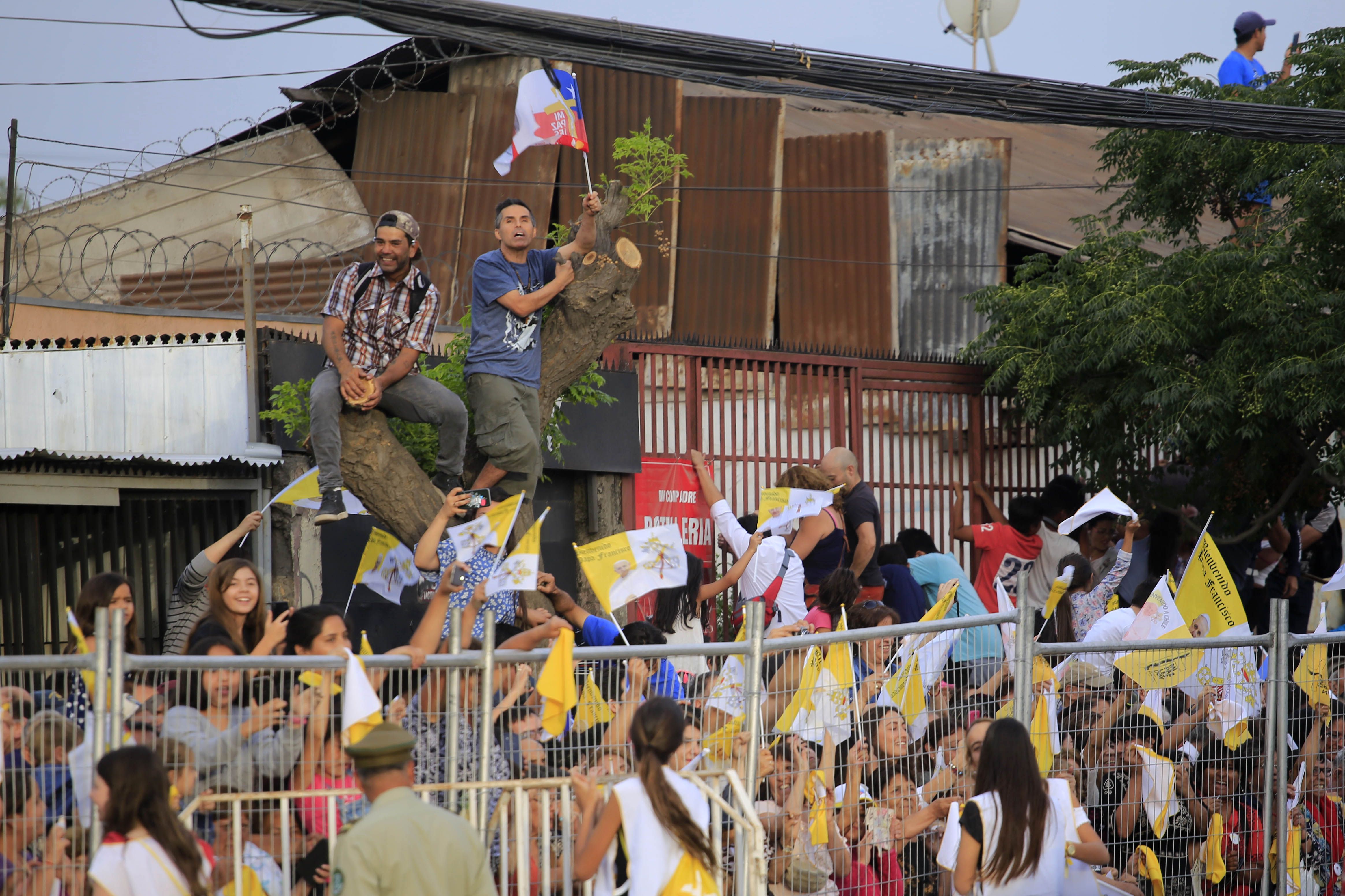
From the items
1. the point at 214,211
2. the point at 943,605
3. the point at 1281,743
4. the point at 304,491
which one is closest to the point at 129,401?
the point at 304,491

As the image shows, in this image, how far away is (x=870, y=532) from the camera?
834cm

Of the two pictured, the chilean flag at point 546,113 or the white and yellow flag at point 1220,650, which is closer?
the white and yellow flag at point 1220,650

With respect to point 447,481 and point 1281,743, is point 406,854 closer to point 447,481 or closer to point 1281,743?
point 447,481

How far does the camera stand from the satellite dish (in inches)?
752

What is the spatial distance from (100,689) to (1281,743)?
16.4 feet

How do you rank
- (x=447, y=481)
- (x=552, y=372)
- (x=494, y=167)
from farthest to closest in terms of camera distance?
(x=494, y=167), (x=552, y=372), (x=447, y=481)

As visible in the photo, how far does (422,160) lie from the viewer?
13953 millimetres

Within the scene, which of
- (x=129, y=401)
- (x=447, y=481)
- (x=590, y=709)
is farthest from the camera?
(x=129, y=401)

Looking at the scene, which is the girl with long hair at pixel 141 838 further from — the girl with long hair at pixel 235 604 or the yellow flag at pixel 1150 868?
the yellow flag at pixel 1150 868

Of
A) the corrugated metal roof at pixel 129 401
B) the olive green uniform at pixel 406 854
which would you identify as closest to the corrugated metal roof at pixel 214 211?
the corrugated metal roof at pixel 129 401

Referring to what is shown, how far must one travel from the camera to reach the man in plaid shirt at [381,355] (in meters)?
6.61

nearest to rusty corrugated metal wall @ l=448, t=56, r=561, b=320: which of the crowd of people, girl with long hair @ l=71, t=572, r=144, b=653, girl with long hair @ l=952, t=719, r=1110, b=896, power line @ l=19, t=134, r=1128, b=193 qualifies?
power line @ l=19, t=134, r=1128, b=193

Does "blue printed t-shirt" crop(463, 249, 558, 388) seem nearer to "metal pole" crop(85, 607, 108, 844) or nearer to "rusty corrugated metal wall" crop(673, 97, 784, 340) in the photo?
"metal pole" crop(85, 607, 108, 844)

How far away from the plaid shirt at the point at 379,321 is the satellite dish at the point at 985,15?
14290 millimetres
